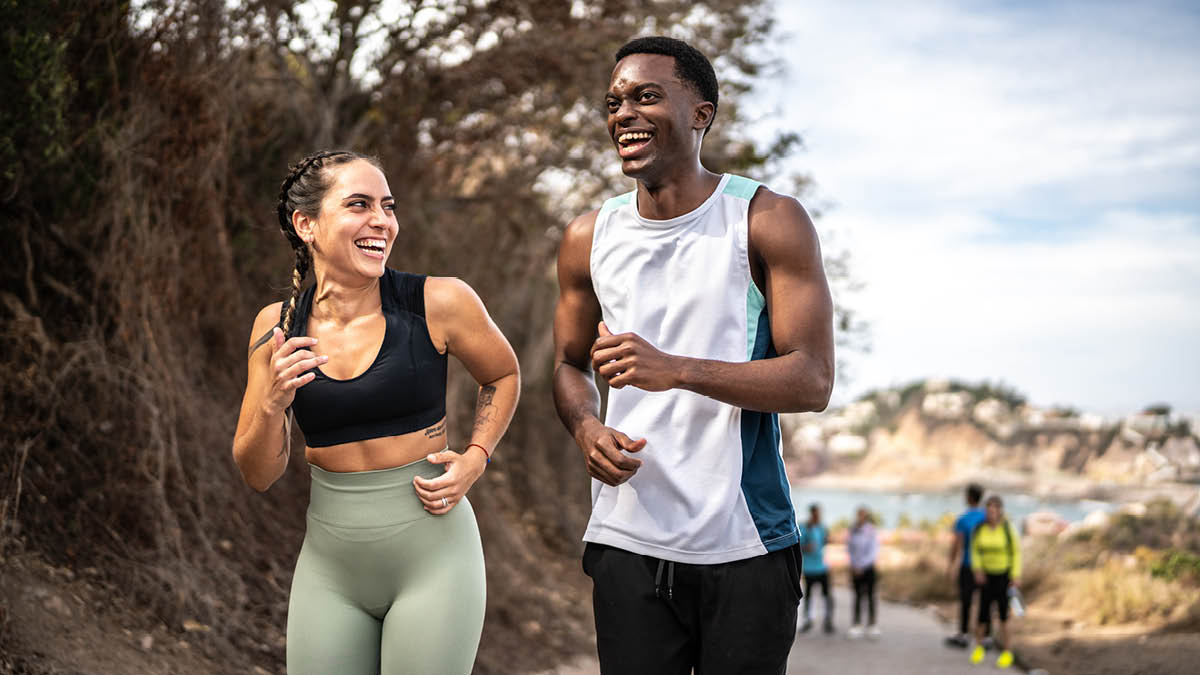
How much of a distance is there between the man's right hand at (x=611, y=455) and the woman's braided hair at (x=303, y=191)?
0.94 metres

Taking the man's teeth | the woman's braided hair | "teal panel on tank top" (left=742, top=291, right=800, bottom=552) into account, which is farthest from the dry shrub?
the woman's braided hair

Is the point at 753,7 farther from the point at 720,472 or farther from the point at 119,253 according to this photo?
the point at 720,472

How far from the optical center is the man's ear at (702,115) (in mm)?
2959

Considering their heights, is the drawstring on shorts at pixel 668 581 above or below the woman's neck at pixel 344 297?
below

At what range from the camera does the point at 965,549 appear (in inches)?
494

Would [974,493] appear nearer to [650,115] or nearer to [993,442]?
[650,115]

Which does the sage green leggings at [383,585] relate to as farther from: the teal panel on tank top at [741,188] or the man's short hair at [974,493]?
the man's short hair at [974,493]

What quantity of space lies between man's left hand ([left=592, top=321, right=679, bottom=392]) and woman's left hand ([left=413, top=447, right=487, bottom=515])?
58 cm

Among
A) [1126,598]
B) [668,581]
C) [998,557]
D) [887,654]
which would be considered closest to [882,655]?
[887,654]

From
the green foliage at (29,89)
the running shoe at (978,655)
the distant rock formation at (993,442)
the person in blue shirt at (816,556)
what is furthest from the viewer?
the distant rock formation at (993,442)

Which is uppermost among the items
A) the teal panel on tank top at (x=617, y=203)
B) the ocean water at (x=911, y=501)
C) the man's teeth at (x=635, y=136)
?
the man's teeth at (x=635, y=136)

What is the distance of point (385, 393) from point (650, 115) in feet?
3.36

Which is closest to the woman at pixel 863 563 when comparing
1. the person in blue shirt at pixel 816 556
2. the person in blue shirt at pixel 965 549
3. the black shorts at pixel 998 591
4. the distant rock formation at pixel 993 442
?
the person in blue shirt at pixel 816 556

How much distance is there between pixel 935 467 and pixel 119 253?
150229 mm
